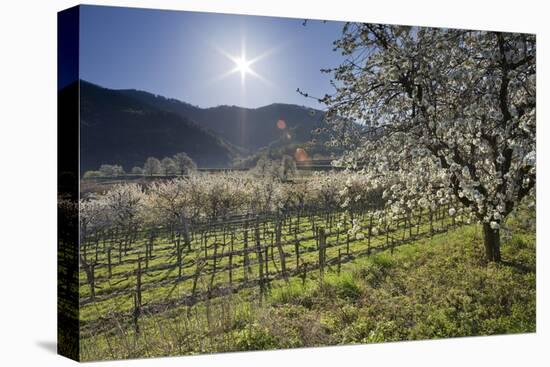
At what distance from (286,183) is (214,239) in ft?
3.40

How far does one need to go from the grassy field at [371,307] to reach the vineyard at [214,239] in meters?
0.08

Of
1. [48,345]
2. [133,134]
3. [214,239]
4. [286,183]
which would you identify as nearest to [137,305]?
[214,239]

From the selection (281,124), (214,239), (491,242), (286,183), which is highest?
(281,124)

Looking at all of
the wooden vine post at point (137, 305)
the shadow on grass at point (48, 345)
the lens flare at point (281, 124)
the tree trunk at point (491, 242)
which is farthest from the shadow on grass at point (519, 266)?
the shadow on grass at point (48, 345)

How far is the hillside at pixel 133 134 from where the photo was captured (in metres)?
7.16

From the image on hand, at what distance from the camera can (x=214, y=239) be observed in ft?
25.5

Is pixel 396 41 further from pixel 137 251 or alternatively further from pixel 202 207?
pixel 137 251

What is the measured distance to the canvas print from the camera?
7293 mm

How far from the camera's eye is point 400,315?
27.9ft

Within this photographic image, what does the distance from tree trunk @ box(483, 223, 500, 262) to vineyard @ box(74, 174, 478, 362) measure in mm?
904

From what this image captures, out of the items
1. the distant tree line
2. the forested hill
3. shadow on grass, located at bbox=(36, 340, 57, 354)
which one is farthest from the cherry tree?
shadow on grass, located at bbox=(36, 340, 57, 354)

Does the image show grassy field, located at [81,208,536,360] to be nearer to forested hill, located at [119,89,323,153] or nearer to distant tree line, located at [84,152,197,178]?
distant tree line, located at [84,152,197,178]

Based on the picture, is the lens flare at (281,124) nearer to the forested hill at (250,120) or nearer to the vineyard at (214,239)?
the forested hill at (250,120)

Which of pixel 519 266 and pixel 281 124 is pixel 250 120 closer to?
pixel 281 124
